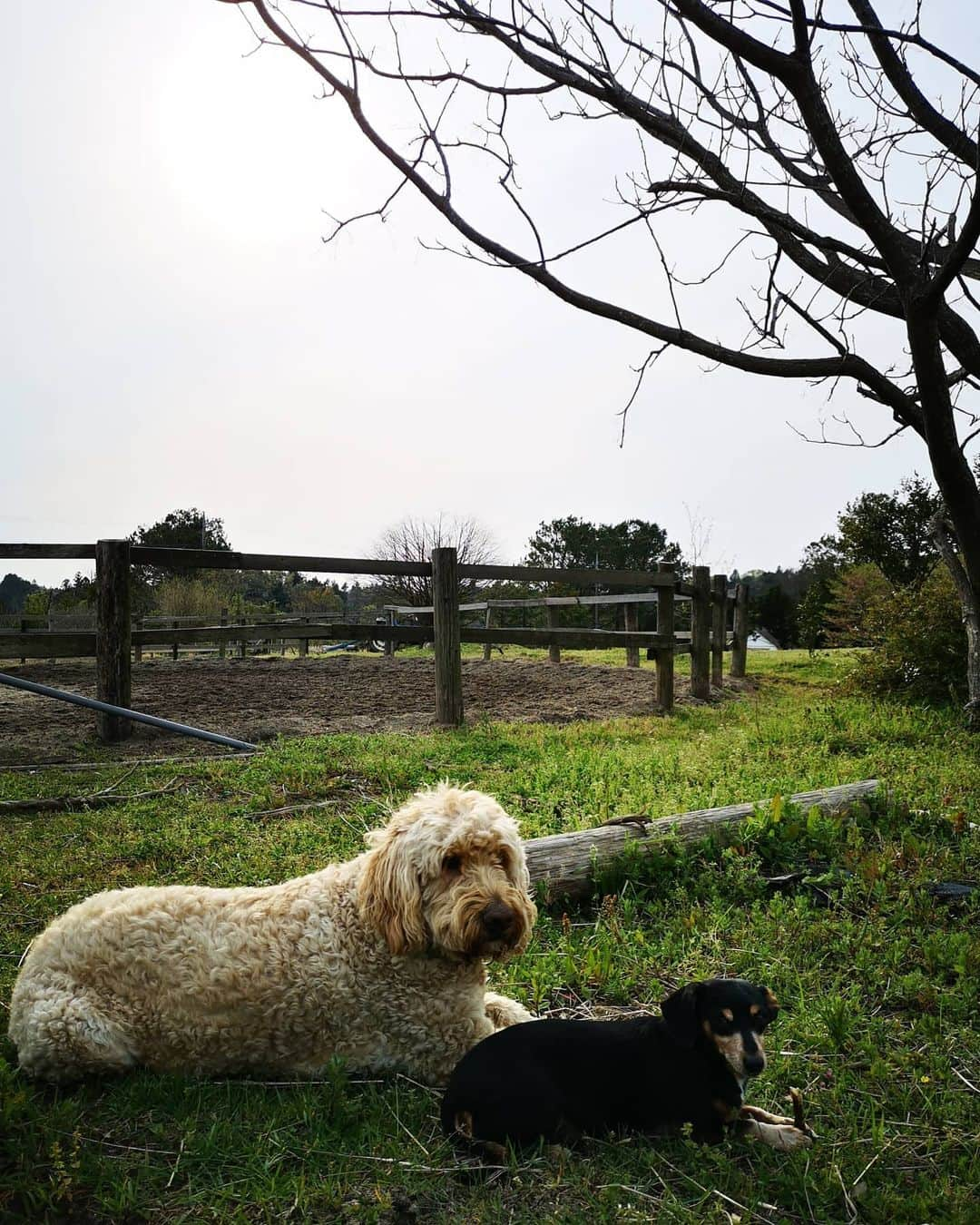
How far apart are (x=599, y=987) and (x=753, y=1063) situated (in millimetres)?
1180

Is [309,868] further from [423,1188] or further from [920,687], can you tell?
[920,687]

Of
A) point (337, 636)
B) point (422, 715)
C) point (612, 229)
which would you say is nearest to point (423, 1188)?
point (612, 229)

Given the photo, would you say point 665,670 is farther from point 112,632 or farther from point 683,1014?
point 683,1014

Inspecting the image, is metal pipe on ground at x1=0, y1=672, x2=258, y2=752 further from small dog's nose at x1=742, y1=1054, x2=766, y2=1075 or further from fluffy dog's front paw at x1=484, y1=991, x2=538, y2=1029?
small dog's nose at x1=742, y1=1054, x2=766, y2=1075

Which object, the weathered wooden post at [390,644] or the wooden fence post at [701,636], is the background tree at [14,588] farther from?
the wooden fence post at [701,636]

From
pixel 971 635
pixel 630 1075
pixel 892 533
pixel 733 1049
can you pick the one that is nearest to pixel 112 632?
pixel 630 1075

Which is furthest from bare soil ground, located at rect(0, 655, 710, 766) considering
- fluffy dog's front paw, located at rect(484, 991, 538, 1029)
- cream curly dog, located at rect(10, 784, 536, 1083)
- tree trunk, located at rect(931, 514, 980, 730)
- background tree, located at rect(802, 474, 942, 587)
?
background tree, located at rect(802, 474, 942, 587)

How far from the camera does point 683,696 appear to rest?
12773mm

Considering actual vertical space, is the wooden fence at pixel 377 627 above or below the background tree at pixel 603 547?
below

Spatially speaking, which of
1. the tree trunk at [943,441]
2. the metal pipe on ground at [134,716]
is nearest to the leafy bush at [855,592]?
the tree trunk at [943,441]

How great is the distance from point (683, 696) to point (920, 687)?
326cm

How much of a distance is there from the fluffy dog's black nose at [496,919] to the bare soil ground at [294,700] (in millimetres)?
5927

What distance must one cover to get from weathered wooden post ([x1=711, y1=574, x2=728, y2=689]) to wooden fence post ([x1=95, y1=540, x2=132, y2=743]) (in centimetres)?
953

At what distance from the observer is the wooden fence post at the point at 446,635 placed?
9.29 metres
